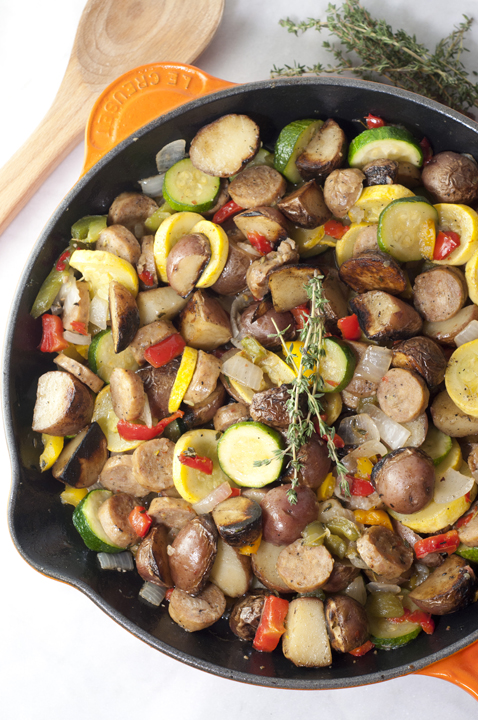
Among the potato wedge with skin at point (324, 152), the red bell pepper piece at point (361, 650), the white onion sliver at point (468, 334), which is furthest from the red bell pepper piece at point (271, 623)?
the potato wedge with skin at point (324, 152)

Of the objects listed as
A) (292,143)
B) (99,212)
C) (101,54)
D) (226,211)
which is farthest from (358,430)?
(101,54)

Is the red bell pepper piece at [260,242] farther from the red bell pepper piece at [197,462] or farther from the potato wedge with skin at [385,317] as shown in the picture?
the red bell pepper piece at [197,462]

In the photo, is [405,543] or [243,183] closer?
[405,543]

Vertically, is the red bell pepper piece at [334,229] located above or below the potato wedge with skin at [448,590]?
above

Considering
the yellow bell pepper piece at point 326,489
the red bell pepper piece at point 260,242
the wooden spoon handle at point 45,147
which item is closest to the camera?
the yellow bell pepper piece at point 326,489

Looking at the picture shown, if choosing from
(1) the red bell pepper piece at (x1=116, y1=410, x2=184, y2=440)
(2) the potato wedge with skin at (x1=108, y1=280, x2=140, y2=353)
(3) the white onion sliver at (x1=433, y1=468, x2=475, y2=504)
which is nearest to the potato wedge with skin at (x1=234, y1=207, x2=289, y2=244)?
(2) the potato wedge with skin at (x1=108, y1=280, x2=140, y2=353)

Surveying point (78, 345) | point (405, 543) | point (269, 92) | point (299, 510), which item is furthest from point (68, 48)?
point (405, 543)

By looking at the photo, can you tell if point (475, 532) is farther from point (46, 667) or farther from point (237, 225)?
point (46, 667)

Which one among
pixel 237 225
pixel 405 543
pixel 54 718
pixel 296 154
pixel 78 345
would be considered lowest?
pixel 54 718
